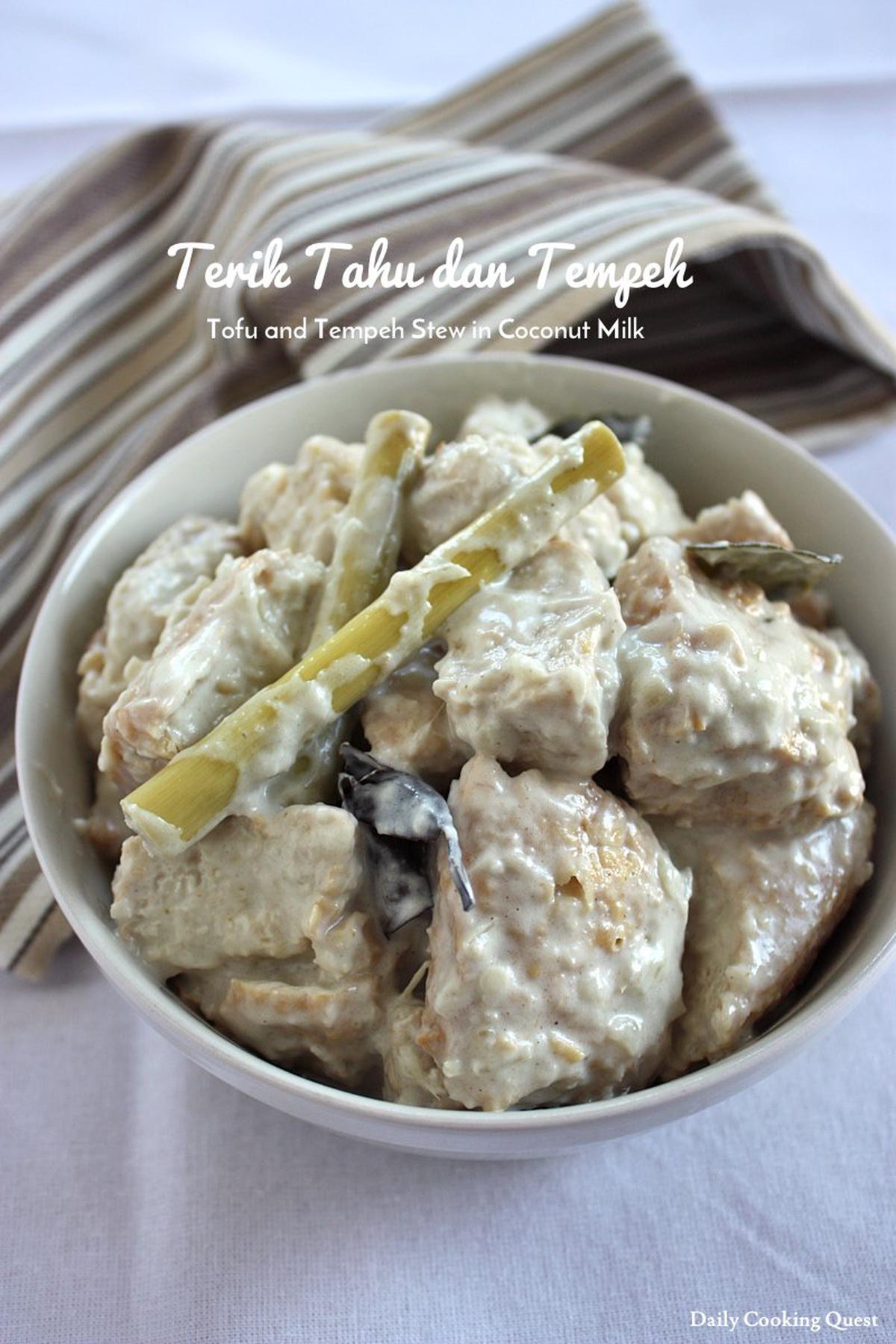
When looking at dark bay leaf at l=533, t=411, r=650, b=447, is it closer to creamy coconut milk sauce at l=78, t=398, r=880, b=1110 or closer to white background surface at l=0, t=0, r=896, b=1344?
creamy coconut milk sauce at l=78, t=398, r=880, b=1110

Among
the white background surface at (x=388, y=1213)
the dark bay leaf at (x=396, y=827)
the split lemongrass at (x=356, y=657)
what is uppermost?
the split lemongrass at (x=356, y=657)

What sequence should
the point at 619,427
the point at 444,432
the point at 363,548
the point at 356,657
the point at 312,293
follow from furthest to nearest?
1. the point at 312,293
2. the point at 444,432
3. the point at 619,427
4. the point at 363,548
5. the point at 356,657

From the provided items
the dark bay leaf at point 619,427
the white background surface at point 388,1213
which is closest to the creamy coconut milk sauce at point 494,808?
the white background surface at point 388,1213

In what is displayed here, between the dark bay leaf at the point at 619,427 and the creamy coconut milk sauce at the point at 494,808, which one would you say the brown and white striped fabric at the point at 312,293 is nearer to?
the dark bay leaf at the point at 619,427

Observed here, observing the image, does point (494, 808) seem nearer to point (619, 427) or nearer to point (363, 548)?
point (363, 548)

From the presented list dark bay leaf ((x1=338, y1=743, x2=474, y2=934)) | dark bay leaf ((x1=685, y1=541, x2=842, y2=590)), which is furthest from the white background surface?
dark bay leaf ((x1=685, y1=541, x2=842, y2=590))

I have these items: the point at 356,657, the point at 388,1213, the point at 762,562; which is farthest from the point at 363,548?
the point at 388,1213
